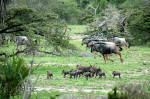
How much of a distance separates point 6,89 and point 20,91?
53 cm

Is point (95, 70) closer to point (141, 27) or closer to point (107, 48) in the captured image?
Answer: point (107, 48)

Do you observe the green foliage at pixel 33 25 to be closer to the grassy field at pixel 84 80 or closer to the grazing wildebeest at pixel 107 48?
the grassy field at pixel 84 80

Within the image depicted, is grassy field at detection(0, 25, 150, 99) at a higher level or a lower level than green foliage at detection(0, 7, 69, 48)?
lower

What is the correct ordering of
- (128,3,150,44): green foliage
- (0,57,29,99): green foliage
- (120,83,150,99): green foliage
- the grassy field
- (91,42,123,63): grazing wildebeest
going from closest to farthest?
(120,83,150,99): green foliage < (0,57,29,99): green foliage < the grassy field < (91,42,123,63): grazing wildebeest < (128,3,150,44): green foliage

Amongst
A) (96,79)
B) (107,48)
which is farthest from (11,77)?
(107,48)

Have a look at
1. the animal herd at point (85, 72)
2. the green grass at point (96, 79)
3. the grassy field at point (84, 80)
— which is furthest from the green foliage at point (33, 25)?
the animal herd at point (85, 72)

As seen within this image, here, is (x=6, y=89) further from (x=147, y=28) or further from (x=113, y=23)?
(x=113, y=23)

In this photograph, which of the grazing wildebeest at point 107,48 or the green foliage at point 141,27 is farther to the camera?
the green foliage at point 141,27

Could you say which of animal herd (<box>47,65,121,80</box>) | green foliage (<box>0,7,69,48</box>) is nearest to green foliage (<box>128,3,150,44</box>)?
green foliage (<box>0,7,69,48</box>)

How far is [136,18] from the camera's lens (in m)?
32.4

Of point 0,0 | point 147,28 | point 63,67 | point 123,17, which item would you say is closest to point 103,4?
point 123,17

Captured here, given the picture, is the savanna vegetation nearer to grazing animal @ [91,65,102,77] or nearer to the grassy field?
the grassy field

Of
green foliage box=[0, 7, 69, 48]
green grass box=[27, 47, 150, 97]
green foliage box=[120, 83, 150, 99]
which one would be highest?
green foliage box=[0, 7, 69, 48]

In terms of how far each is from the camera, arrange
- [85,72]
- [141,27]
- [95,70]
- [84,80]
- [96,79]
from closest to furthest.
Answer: [84,80] → [96,79] → [95,70] → [85,72] → [141,27]
